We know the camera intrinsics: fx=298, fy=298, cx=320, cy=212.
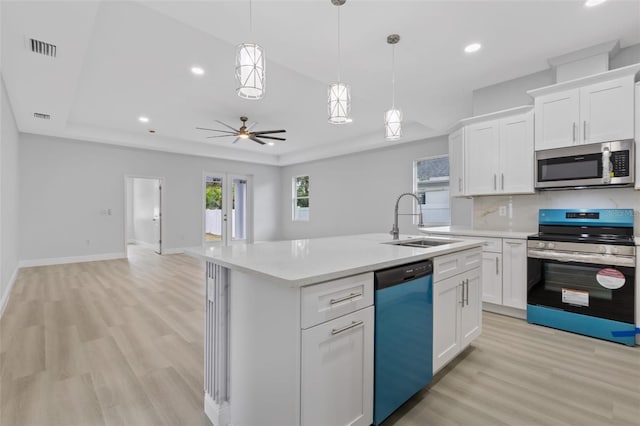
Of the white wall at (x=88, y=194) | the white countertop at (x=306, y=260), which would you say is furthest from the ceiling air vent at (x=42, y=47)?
the white wall at (x=88, y=194)

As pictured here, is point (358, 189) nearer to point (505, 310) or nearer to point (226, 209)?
point (226, 209)

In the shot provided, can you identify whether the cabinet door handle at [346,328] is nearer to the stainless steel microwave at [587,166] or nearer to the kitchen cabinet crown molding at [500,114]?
the stainless steel microwave at [587,166]

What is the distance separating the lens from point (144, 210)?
937cm

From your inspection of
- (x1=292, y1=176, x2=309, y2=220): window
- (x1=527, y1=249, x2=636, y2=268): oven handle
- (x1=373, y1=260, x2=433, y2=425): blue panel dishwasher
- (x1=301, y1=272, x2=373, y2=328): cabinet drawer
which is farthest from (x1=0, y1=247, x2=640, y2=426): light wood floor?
(x1=292, y1=176, x2=309, y2=220): window

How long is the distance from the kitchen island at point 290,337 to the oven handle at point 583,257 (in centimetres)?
203

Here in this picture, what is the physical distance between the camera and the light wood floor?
1684 mm

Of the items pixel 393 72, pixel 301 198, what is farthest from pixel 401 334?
pixel 301 198

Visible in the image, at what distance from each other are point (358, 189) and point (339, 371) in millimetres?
6673

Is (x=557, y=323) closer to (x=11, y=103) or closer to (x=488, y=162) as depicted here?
(x=488, y=162)

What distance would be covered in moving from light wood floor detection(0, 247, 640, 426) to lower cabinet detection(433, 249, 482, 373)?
7.7 inches

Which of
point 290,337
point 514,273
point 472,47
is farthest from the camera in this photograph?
point 514,273

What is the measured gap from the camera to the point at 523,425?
1.59m

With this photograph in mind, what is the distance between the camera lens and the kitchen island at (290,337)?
1188 millimetres

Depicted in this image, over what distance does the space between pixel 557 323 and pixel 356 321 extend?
8.77ft
